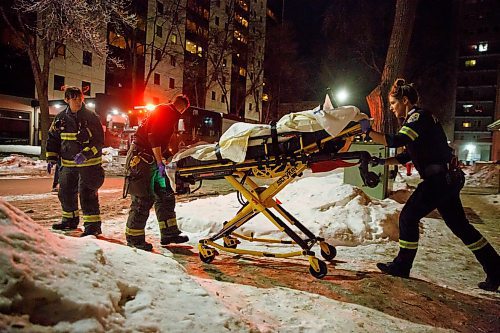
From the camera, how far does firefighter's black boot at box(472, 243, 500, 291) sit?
3596 mm

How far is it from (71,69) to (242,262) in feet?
97.0

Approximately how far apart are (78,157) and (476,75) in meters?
80.3

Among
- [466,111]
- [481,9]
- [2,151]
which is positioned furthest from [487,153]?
[2,151]

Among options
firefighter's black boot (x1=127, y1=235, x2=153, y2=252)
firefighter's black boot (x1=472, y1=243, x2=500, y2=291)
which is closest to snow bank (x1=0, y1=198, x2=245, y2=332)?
firefighter's black boot (x1=127, y1=235, x2=153, y2=252)

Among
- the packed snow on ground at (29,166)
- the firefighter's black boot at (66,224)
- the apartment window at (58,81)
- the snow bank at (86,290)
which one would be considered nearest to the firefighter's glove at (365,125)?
the snow bank at (86,290)

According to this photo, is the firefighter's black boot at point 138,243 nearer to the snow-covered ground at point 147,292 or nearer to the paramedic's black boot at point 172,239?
the snow-covered ground at point 147,292

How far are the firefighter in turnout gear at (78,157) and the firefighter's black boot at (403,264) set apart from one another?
3.67 meters

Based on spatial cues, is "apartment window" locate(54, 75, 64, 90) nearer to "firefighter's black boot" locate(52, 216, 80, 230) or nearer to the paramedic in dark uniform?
"firefighter's black boot" locate(52, 216, 80, 230)

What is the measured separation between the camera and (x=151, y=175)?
459 cm

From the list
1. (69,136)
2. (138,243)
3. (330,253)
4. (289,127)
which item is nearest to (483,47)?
(330,253)

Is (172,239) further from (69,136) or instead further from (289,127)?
(289,127)

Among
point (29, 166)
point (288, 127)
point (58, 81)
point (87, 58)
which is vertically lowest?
point (29, 166)

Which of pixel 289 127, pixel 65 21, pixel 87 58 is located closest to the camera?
pixel 289 127

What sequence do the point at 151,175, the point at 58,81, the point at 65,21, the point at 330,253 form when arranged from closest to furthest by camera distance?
the point at 330,253
the point at 151,175
the point at 65,21
the point at 58,81
